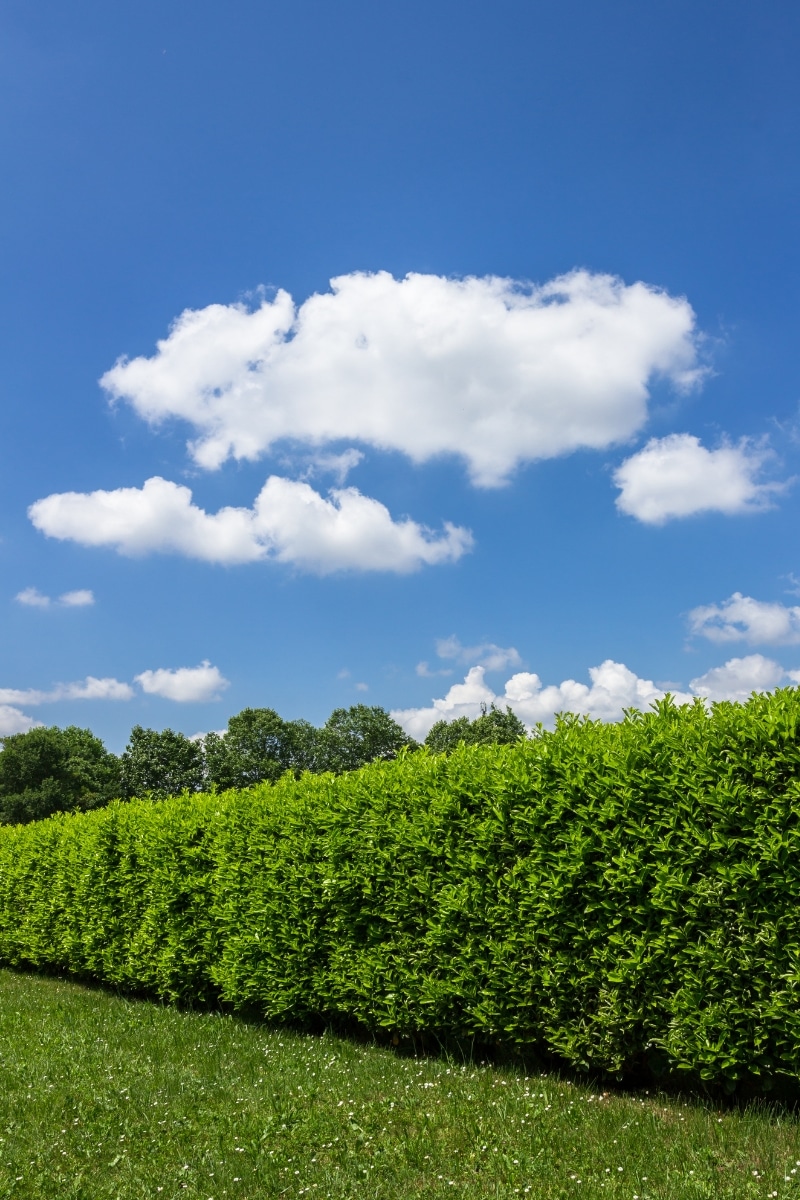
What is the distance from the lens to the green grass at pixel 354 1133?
5371 millimetres

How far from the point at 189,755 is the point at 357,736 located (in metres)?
14.4

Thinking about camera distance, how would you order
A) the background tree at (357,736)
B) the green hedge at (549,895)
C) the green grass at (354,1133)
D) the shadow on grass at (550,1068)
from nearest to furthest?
the green grass at (354,1133), the green hedge at (549,895), the shadow on grass at (550,1068), the background tree at (357,736)

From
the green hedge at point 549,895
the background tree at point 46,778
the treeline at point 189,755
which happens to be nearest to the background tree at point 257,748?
the treeline at point 189,755

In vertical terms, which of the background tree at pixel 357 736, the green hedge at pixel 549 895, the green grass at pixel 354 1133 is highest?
the background tree at pixel 357 736

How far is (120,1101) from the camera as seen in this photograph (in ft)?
23.9

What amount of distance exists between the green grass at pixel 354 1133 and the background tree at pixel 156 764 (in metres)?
50.8

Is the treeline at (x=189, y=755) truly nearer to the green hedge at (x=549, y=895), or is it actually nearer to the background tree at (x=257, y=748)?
the background tree at (x=257, y=748)

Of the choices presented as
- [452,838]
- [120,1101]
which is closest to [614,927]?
[452,838]

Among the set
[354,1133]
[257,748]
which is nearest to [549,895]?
[354,1133]

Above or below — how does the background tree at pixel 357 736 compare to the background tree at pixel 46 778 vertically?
above

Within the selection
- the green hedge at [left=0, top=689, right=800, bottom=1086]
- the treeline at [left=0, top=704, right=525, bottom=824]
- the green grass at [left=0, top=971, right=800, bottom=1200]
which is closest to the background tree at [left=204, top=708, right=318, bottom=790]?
the treeline at [left=0, top=704, right=525, bottom=824]

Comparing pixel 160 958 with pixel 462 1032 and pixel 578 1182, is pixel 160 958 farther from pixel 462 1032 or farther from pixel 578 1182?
pixel 578 1182

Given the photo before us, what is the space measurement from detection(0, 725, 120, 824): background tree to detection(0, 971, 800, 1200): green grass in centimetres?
5407

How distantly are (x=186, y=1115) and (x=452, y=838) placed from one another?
3.39m
